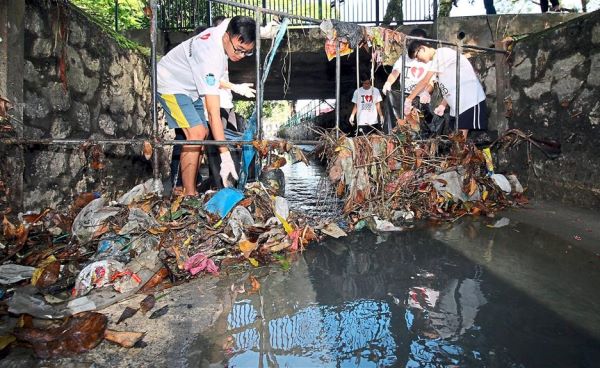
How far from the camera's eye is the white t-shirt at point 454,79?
4824 mm

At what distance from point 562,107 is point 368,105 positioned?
3458 mm

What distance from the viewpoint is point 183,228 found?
2736 millimetres

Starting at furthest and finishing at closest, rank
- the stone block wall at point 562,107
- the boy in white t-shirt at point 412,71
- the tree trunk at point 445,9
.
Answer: the tree trunk at point 445,9, the boy in white t-shirt at point 412,71, the stone block wall at point 562,107

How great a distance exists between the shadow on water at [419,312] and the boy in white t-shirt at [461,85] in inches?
96.5

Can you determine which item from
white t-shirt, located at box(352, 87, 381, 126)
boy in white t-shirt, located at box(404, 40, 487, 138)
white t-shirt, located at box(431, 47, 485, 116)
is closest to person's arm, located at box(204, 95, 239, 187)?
boy in white t-shirt, located at box(404, 40, 487, 138)

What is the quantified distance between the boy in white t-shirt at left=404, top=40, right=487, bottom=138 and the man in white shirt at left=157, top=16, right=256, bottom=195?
7.69 feet

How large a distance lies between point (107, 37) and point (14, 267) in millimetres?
3067

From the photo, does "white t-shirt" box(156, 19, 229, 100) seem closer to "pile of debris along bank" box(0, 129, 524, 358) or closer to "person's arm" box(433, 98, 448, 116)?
"pile of debris along bank" box(0, 129, 524, 358)

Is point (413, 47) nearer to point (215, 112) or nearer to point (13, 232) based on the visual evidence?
point (215, 112)

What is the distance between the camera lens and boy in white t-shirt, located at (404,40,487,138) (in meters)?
4.83

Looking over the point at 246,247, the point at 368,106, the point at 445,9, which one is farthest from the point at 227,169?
the point at 445,9

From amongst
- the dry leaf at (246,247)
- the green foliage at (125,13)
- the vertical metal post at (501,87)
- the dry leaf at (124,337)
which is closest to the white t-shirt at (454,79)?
the vertical metal post at (501,87)

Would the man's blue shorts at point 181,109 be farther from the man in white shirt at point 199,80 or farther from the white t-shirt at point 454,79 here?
the white t-shirt at point 454,79

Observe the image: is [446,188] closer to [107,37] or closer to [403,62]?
[403,62]
